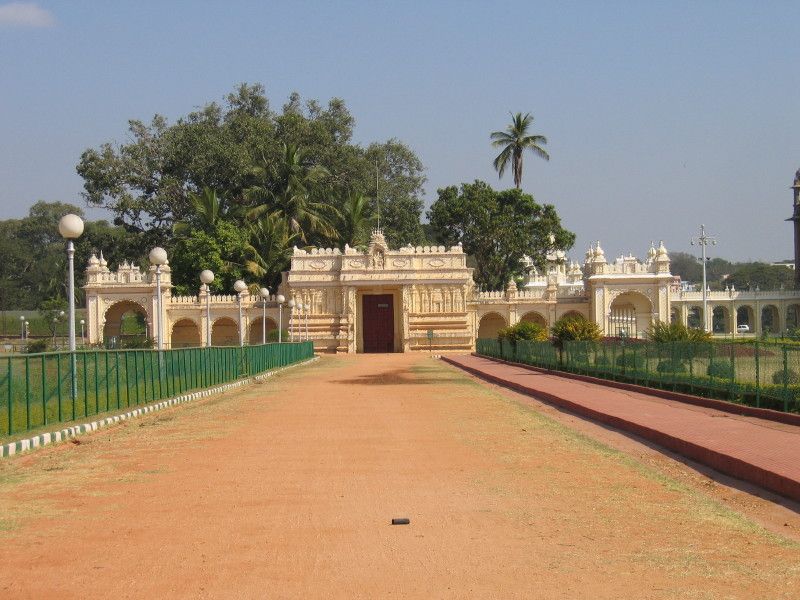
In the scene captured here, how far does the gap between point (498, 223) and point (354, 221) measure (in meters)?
10.7

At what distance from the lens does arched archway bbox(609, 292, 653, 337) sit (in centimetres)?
6419

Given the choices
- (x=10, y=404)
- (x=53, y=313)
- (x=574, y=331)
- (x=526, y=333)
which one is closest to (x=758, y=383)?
(x=10, y=404)

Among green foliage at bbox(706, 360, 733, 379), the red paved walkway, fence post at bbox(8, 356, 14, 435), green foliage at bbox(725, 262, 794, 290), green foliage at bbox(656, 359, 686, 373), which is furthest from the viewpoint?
green foliage at bbox(725, 262, 794, 290)

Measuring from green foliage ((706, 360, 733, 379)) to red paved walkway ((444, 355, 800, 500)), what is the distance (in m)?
0.79

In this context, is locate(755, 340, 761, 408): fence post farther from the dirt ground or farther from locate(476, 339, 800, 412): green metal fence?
the dirt ground

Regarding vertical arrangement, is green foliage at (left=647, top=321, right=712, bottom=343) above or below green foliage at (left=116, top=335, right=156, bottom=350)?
above

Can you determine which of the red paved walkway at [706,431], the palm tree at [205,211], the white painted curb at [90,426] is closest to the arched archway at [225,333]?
the palm tree at [205,211]

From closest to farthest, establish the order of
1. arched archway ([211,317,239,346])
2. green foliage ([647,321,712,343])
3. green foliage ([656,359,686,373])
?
green foliage ([656,359,686,373]) → green foliage ([647,321,712,343]) → arched archway ([211,317,239,346])

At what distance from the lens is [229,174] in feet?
252

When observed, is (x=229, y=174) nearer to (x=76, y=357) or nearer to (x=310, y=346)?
(x=310, y=346)

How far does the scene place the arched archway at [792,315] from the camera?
79375 mm

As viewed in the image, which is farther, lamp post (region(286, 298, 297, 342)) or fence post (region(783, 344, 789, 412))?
lamp post (region(286, 298, 297, 342))

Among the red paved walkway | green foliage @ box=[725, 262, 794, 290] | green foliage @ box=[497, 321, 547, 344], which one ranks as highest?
green foliage @ box=[725, 262, 794, 290]

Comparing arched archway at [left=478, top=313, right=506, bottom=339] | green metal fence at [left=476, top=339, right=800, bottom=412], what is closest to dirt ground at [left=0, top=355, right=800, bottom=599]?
green metal fence at [left=476, top=339, right=800, bottom=412]
